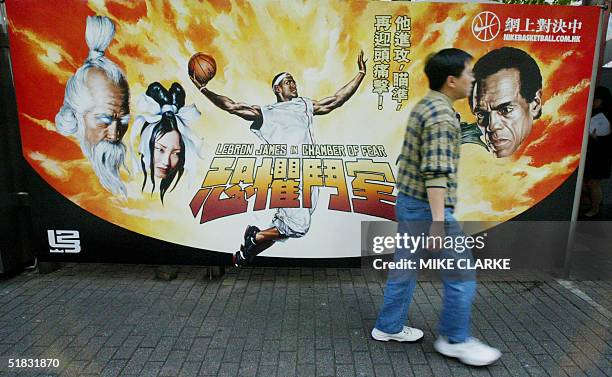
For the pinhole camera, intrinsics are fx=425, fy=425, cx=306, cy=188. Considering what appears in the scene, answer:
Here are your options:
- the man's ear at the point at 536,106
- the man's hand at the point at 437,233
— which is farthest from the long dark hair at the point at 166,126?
the man's ear at the point at 536,106

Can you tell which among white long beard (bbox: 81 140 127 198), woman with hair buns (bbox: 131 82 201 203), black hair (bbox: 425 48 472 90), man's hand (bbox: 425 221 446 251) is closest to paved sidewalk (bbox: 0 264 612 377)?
man's hand (bbox: 425 221 446 251)

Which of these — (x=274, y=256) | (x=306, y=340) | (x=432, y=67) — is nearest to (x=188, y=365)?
(x=306, y=340)

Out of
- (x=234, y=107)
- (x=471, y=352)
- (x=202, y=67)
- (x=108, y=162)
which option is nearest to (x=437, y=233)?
(x=471, y=352)

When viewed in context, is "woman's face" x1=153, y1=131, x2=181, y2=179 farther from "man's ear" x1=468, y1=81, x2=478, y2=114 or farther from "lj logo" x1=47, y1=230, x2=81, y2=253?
"man's ear" x1=468, y1=81, x2=478, y2=114

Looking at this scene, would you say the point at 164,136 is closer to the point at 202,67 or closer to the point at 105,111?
the point at 105,111

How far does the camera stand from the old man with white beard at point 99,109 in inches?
146

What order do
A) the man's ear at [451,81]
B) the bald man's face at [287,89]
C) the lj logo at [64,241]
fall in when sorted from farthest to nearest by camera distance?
1. the lj logo at [64,241]
2. the bald man's face at [287,89]
3. the man's ear at [451,81]

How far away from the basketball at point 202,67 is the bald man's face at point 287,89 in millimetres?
581

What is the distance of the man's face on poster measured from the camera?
3756mm

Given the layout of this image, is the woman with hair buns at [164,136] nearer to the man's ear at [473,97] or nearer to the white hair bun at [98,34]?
the white hair bun at [98,34]

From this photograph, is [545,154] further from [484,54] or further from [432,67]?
[432,67]

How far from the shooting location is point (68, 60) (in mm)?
3748

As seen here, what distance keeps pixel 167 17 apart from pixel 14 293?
2906mm

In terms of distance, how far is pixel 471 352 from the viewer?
2.86 meters
